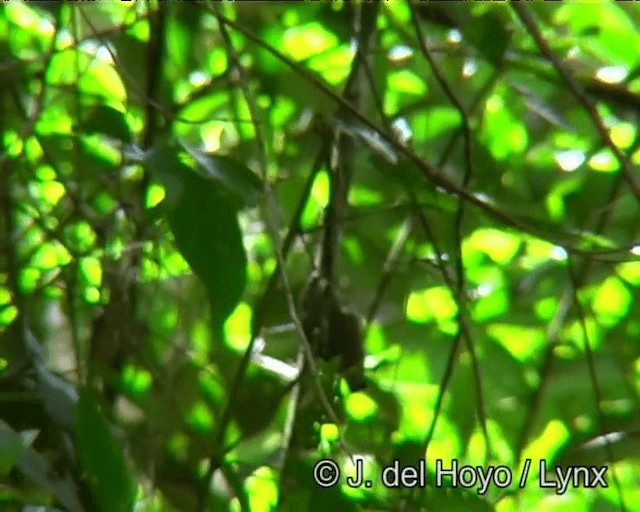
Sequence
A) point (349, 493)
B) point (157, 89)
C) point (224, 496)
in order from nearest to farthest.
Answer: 1. point (349, 493)
2. point (224, 496)
3. point (157, 89)

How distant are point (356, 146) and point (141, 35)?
0.72 feet

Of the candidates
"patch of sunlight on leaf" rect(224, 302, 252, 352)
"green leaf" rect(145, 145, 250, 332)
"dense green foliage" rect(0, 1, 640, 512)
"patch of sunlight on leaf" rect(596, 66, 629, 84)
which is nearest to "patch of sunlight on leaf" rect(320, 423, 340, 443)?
"dense green foliage" rect(0, 1, 640, 512)

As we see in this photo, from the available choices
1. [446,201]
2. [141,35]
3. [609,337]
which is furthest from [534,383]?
[141,35]

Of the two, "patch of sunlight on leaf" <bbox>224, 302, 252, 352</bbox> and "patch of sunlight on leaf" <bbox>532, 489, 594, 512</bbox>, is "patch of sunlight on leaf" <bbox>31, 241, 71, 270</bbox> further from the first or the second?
"patch of sunlight on leaf" <bbox>532, 489, 594, 512</bbox>

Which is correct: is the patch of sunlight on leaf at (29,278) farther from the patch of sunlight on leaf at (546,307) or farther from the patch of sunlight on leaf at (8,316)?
the patch of sunlight on leaf at (546,307)

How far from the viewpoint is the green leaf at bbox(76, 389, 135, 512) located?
508 mm

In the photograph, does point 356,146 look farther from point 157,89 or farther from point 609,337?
point 609,337

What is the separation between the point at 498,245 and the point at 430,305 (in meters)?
0.09

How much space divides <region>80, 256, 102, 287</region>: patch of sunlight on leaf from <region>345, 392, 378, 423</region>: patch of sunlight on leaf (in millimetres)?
233

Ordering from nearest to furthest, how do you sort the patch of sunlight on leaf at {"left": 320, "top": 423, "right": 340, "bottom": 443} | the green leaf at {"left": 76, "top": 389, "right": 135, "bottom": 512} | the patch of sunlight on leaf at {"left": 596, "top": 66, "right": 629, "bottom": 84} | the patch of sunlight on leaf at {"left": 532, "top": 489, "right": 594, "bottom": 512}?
the green leaf at {"left": 76, "top": 389, "right": 135, "bottom": 512}
the patch of sunlight on leaf at {"left": 320, "top": 423, "right": 340, "bottom": 443}
the patch of sunlight on leaf at {"left": 532, "top": 489, "right": 594, "bottom": 512}
the patch of sunlight on leaf at {"left": 596, "top": 66, "right": 629, "bottom": 84}

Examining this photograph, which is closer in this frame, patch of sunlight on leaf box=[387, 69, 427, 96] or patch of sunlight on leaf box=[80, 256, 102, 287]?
patch of sunlight on leaf box=[80, 256, 102, 287]

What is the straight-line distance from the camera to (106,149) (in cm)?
85

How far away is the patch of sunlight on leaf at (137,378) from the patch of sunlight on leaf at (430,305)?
22cm

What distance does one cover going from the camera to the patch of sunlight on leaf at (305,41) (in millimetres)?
859
